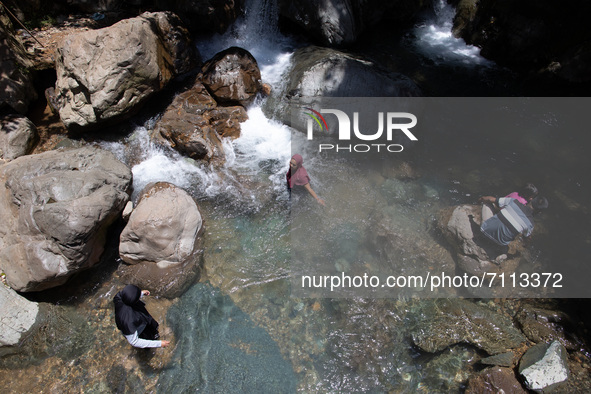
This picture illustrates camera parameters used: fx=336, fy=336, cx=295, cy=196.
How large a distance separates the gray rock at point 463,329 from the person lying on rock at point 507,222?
1.29m

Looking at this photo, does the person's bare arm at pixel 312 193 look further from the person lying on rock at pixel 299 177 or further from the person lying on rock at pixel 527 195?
A: the person lying on rock at pixel 527 195

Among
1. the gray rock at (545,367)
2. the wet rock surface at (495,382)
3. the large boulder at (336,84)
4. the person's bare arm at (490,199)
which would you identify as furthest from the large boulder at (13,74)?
the gray rock at (545,367)

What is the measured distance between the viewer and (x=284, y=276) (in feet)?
19.8

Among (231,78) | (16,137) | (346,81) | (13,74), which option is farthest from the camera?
(231,78)

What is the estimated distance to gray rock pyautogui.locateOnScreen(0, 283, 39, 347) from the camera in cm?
507

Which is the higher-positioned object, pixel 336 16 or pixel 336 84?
pixel 336 16

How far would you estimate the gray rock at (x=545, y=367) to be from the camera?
4762mm

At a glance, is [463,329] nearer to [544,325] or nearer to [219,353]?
[544,325]

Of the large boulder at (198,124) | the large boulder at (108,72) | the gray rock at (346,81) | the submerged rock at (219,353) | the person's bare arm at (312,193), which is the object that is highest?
the large boulder at (108,72)

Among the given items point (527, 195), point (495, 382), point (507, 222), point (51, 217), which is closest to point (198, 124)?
point (51, 217)

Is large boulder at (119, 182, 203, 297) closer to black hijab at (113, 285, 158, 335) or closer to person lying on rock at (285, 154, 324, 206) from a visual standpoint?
black hijab at (113, 285, 158, 335)

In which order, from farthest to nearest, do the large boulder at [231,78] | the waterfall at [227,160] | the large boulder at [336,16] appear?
the large boulder at [336,16] → the large boulder at [231,78] → the waterfall at [227,160]

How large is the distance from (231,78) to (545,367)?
8.42 metres

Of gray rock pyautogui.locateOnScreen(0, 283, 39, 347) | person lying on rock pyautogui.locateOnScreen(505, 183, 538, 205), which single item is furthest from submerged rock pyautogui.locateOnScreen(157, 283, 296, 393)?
person lying on rock pyautogui.locateOnScreen(505, 183, 538, 205)
